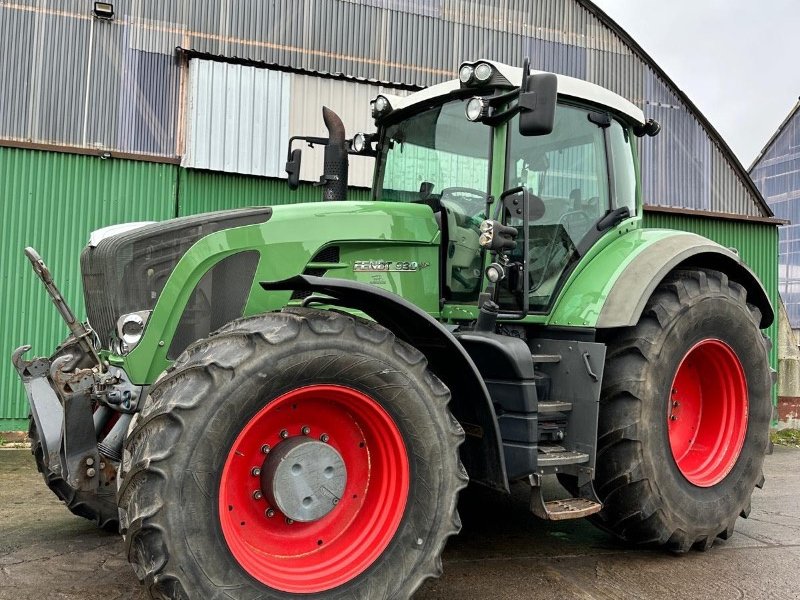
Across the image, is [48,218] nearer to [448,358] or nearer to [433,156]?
[433,156]

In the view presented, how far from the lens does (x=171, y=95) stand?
337 inches

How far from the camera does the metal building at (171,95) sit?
320 inches

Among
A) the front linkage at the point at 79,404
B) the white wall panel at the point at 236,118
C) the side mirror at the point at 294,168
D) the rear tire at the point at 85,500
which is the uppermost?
the white wall panel at the point at 236,118

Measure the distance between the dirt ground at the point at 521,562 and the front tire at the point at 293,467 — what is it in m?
0.58

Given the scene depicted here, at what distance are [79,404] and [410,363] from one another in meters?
1.54

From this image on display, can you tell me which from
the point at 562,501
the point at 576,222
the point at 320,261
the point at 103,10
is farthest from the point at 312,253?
the point at 103,10

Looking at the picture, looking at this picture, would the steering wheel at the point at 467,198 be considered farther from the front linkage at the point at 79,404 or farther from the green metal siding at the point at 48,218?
the green metal siding at the point at 48,218

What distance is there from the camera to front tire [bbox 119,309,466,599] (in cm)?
279

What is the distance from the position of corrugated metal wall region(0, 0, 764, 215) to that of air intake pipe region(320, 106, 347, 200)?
3970mm

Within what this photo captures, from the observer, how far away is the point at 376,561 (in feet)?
10.5

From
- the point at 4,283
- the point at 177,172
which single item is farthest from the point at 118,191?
the point at 4,283

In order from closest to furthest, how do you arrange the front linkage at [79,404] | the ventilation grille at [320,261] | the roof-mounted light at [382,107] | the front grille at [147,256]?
the front linkage at [79,404]
the front grille at [147,256]
the ventilation grille at [320,261]
the roof-mounted light at [382,107]

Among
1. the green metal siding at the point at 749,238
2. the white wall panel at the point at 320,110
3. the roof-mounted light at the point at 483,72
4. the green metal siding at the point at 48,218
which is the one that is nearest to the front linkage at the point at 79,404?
the roof-mounted light at the point at 483,72

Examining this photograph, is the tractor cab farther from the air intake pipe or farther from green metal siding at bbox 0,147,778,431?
green metal siding at bbox 0,147,778,431
